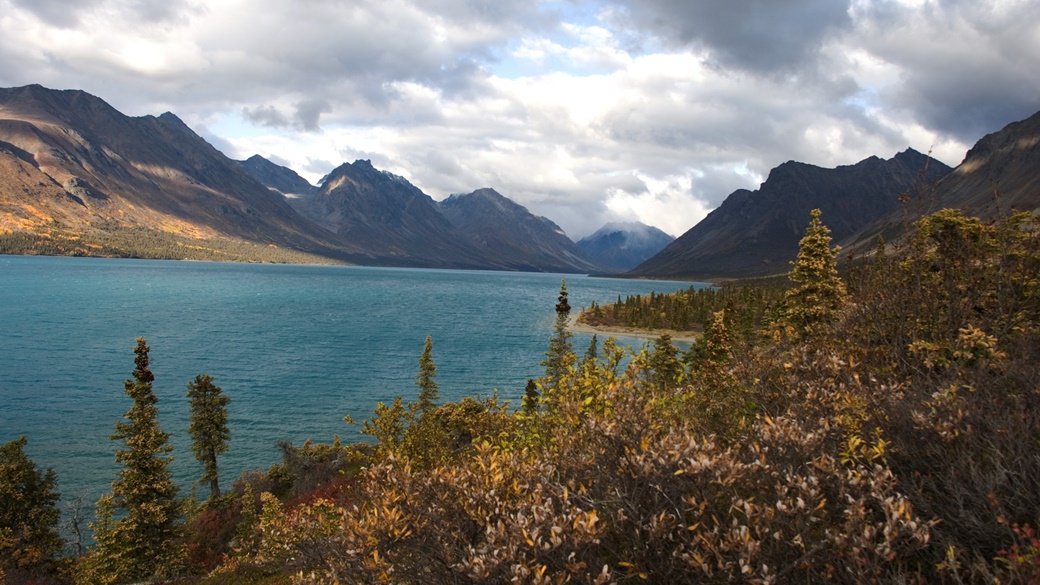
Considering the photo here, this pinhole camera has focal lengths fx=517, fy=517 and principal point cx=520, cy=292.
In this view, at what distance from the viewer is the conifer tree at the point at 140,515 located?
3181 centimetres

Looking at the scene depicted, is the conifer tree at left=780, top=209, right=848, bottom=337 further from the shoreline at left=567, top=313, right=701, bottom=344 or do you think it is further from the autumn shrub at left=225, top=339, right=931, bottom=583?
the shoreline at left=567, top=313, right=701, bottom=344

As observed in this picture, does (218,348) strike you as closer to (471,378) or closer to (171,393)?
(171,393)

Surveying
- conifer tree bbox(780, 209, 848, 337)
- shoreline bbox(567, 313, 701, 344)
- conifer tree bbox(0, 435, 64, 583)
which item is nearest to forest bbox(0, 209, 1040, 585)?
conifer tree bbox(780, 209, 848, 337)

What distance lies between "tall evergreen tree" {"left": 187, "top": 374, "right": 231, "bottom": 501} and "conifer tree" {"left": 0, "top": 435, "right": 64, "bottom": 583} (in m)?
9.80

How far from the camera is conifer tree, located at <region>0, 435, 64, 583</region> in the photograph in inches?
1255

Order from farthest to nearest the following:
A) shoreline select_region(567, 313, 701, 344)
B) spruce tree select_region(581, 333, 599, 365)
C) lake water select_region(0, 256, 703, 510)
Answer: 1. shoreline select_region(567, 313, 701, 344)
2. lake water select_region(0, 256, 703, 510)
3. spruce tree select_region(581, 333, 599, 365)

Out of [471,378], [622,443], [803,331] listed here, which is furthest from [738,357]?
[471,378]

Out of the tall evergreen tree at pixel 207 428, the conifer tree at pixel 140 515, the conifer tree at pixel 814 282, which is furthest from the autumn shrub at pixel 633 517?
the tall evergreen tree at pixel 207 428

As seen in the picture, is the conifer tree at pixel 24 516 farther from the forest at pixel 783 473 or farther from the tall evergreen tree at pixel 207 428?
the forest at pixel 783 473

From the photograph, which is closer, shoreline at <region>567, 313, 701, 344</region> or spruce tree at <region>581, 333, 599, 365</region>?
spruce tree at <region>581, 333, 599, 365</region>

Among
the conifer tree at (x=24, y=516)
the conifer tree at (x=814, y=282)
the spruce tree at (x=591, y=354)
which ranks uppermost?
the conifer tree at (x=814, y=282)

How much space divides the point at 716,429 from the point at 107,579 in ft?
118

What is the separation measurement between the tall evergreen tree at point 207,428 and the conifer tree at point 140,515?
9.49 m

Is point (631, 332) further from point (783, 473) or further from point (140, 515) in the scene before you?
point (783, 473)
